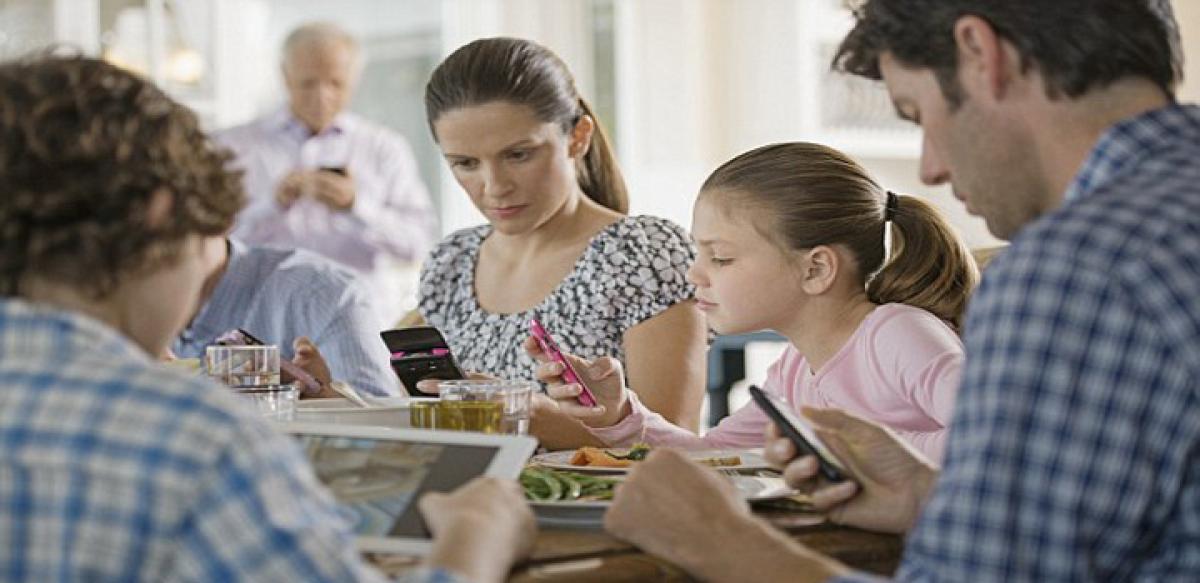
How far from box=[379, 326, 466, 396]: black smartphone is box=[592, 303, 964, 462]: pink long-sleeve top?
0.77ft

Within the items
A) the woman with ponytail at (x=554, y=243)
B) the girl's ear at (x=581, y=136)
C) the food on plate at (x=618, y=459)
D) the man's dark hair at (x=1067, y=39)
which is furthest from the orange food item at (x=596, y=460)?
the girl's ear at (x=581, y=136)

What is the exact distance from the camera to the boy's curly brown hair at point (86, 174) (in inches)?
42.0

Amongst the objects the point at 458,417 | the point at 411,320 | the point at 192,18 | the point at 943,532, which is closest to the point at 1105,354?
the point at 943,532

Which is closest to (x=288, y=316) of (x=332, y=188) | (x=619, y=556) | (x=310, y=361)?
(x=310, y=361)

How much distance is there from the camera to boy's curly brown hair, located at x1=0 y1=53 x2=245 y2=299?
107 centimetres

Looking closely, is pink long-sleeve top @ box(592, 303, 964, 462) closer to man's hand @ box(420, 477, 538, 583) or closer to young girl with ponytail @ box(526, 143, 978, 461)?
young girl with ponytail @ box(526, 143, 978, 461)

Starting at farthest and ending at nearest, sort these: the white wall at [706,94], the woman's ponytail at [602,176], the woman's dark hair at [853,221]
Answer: the white wall at [706,94] → the woman's ponytail at [602,176] → the woman's dark hair at [853,221]

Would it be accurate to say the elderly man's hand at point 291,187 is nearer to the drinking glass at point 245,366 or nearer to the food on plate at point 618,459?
the drinking glass at point 245,366

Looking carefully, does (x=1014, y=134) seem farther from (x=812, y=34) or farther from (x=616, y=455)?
(x=812, y=34)

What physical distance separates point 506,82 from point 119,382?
1.77 meters

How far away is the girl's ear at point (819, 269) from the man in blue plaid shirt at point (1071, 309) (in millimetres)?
953

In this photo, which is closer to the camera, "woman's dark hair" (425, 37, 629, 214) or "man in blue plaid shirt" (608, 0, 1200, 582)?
"man in blue plaid shirt" (608, 0, 1200, 582)

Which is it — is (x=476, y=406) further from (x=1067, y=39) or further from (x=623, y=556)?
(x=1067, y=39)

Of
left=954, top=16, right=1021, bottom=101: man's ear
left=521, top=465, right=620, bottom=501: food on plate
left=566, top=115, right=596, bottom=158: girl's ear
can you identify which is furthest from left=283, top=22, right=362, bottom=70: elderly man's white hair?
left=954, top=16, right=1021, bottom=101: man's ear
